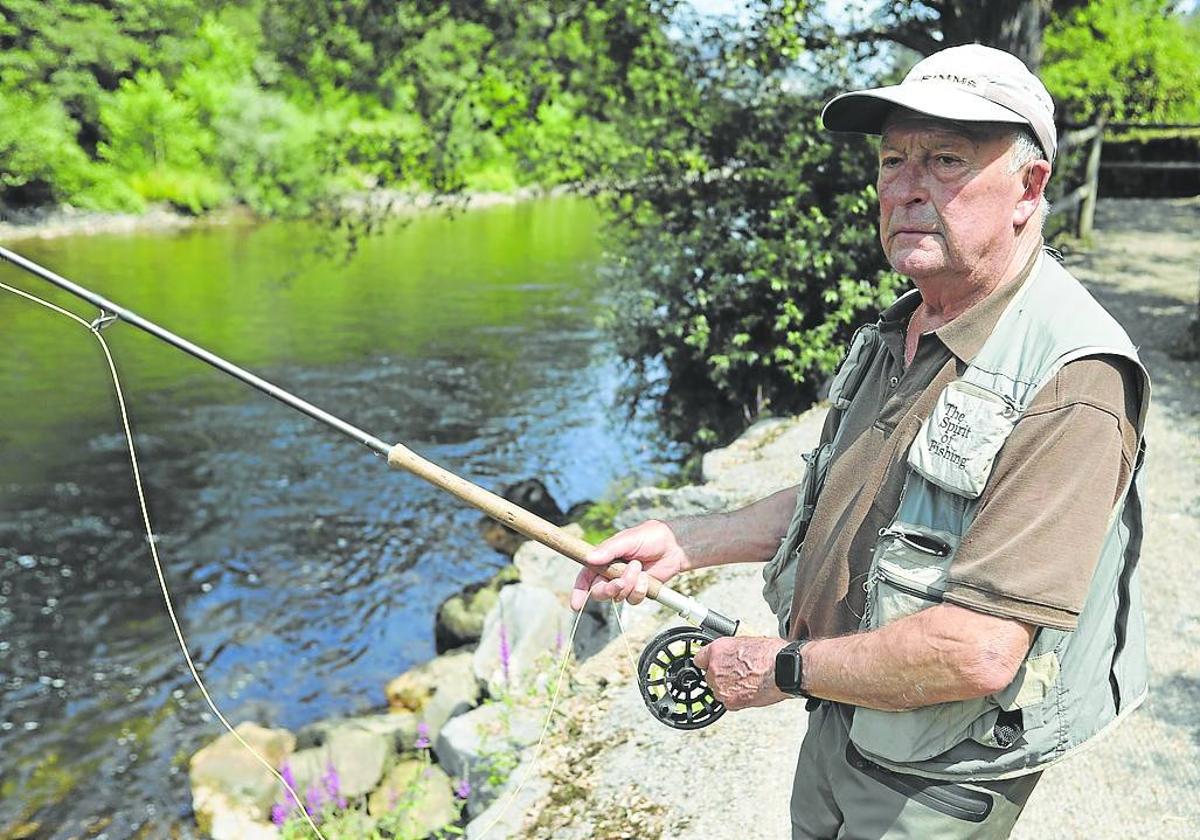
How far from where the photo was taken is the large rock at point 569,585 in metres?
6.32

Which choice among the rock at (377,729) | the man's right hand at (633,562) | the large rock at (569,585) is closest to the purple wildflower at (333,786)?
the rock at (377,729)

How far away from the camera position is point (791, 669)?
6.74 ft

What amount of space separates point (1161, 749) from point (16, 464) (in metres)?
13.2

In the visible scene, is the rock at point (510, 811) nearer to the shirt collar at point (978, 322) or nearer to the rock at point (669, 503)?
the rock at point (669, 503)

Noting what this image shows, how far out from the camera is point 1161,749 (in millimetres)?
4129

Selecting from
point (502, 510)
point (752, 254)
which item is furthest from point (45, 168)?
point (502, 510)

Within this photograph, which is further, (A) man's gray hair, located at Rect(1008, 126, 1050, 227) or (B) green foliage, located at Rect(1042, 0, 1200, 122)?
(B) green foliage, located at Rect(1042, 0, 1200, 122)

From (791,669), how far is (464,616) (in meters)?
6.95

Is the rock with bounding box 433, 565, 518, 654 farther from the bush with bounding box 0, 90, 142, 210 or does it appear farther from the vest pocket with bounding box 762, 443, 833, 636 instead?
the bush with bounding box 0, 90, 142, 210

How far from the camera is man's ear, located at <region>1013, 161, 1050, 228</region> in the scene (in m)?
1.96

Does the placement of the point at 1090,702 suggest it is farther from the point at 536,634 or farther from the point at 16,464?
the point at 16,464

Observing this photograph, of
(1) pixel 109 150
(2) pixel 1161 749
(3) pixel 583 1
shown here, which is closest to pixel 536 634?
(2) pixel 1161 749

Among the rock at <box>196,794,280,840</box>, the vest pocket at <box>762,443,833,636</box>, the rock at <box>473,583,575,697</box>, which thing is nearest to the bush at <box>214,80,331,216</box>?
the rock at <box>473,583,575,697</box>

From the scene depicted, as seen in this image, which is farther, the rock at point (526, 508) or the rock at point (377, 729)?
the rock at point (526, 508)
